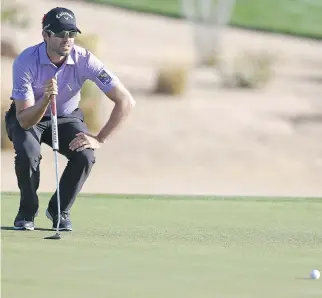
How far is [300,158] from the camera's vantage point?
2230cm

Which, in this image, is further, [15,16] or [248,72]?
[15,16]

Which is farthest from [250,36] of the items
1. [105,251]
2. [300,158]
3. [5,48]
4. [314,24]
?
[105,251]

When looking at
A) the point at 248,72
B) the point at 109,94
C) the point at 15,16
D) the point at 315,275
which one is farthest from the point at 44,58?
the point at 15,16

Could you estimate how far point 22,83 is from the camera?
32.0 feet

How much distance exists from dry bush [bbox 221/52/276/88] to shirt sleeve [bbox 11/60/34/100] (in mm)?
19050

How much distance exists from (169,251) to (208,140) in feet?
45.9

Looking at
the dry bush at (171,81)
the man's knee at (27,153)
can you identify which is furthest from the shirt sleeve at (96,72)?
the dry bush at (171,81)

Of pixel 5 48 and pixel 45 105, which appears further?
pixel 5 48

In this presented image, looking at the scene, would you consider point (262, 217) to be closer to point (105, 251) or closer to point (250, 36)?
point (105, 251)

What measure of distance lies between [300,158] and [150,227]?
12105 millimetres

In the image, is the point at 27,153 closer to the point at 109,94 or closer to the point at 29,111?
the point at 29,111

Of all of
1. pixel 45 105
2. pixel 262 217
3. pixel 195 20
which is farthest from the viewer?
pixel 195 20

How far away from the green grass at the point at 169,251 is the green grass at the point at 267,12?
29.7 metres

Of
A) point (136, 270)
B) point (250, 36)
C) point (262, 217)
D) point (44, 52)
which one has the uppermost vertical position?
point (44, 52)
